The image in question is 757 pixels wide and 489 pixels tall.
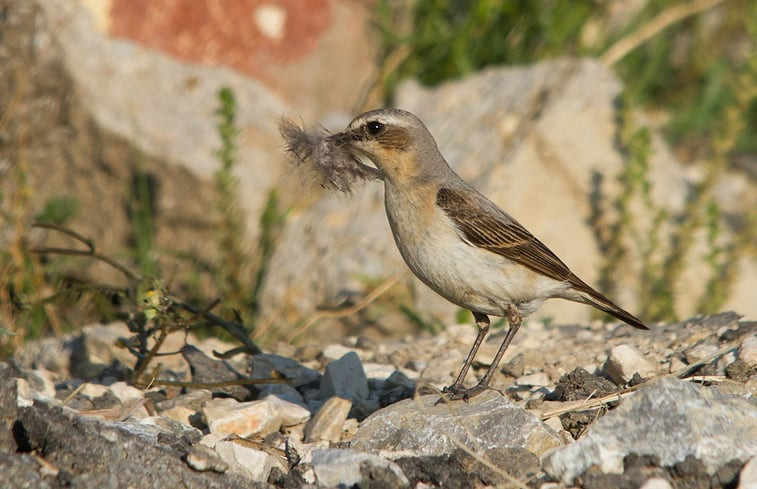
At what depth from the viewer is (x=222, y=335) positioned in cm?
775

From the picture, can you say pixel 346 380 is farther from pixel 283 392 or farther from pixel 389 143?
pixel 389 143

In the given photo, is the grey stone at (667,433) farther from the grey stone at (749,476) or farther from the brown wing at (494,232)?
the brown wing at (494,232)

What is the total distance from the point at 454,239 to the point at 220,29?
5.39 metres

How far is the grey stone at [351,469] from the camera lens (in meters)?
4.38

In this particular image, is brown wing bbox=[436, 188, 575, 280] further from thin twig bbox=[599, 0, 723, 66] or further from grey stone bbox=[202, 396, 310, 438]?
thin twig bbox=[599, 0, 723, 66]

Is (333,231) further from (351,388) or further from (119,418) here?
(119,418)

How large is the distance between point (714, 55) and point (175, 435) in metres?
9.12

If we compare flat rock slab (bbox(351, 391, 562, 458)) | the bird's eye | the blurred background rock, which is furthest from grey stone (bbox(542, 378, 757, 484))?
the blurred background rock

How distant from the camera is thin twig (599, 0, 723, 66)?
10.6m

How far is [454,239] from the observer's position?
5.64 metres

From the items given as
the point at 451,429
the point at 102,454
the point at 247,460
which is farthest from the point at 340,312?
the point at 102,454

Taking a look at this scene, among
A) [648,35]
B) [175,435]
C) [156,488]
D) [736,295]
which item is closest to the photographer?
[156,488]

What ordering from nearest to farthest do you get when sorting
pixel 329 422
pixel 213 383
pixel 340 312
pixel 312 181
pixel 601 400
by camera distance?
pixel 601 400 < pixel 329 422 < pixel 213 383 < pixel 312 181 < pixel 340 312

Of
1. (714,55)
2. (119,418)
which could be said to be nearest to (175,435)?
(119,418)
